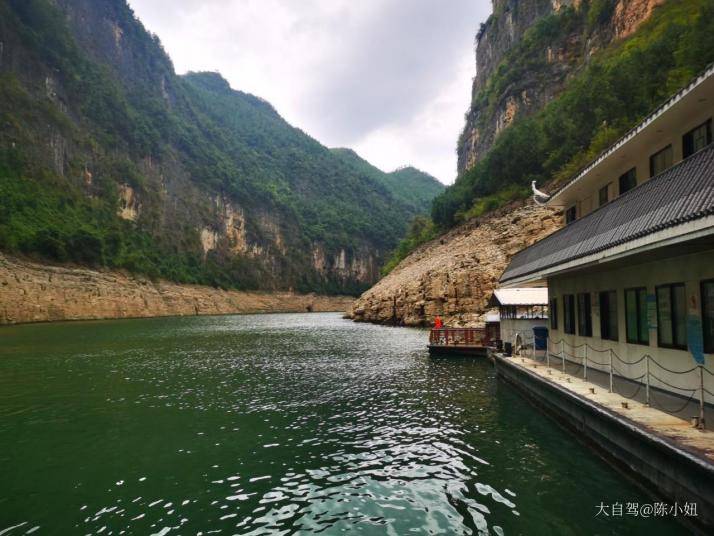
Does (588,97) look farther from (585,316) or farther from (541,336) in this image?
(585,316)

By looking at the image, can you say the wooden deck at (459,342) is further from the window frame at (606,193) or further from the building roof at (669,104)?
the building roof at (669,104)

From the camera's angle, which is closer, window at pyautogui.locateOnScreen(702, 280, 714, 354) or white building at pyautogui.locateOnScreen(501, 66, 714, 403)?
white building at pyautogui.locateOnScreen(501, 66, 714, 403)

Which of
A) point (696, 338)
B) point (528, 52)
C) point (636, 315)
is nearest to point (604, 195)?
point (636, 315)

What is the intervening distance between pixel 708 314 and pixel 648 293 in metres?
2.21

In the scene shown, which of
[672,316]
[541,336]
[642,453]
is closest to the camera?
[642,453]

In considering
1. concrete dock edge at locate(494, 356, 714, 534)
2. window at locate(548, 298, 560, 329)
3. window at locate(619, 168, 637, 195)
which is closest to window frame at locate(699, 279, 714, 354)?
concrete dock edge at locate(494, 356, 714, 534)

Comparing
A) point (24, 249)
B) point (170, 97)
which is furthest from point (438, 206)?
point (170, 97)

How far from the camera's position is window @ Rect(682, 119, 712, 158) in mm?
11570

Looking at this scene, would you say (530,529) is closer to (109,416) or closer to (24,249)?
(109,416)

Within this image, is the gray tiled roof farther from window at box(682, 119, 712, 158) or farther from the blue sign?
the blue sign

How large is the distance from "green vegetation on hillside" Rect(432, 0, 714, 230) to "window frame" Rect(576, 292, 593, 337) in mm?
30483

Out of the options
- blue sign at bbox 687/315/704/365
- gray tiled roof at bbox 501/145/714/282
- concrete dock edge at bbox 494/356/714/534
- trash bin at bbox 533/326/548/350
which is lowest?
concrete dock edge at bbox 494/356/714/534

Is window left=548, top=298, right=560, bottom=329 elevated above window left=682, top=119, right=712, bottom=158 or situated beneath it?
situated beneath

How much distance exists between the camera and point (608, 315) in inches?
593
